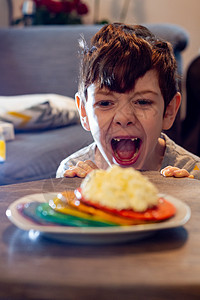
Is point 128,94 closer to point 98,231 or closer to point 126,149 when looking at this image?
point 126,149

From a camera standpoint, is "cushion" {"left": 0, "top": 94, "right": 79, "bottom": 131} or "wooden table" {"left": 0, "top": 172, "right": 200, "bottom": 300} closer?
"wooden table" {"left": 0, "top": 172, "right": 200, "bottom": 300}

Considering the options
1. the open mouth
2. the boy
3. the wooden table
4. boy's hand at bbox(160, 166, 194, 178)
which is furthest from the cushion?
the wooden table

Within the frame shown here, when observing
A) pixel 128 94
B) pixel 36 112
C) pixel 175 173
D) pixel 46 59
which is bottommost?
pixel 36 112

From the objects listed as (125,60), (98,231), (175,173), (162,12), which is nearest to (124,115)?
(125,60)

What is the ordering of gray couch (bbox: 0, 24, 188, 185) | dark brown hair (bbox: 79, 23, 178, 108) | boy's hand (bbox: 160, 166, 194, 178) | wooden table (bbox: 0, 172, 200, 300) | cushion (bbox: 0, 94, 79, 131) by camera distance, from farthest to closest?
gray couch (bbox: 0, 24, 188, 185)
cushion (bbox: 0, 94, 79, 131)
dark brown hair (bbox: 79, 23, 178, 108)
boy's hand (bbox: 160, 166, 194, 178)
wooden table (bbox: 0, 172, 200, 300)

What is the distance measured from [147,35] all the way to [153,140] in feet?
1.00

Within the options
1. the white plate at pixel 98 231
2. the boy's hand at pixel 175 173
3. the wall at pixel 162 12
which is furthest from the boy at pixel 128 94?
the wall at pixel 162 12

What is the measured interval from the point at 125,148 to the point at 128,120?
10cm

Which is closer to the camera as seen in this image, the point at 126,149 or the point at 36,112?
the point at 126,149

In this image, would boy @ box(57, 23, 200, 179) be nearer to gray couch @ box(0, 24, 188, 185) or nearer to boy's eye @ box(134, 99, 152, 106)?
boy's eye @ box(134, 99, 152, 106)

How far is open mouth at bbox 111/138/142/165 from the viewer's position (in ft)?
3.94

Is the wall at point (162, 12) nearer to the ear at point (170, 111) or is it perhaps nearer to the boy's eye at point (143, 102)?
the ear at point (170, 111)

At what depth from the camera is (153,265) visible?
0.50m

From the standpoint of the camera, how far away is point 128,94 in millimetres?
1135
